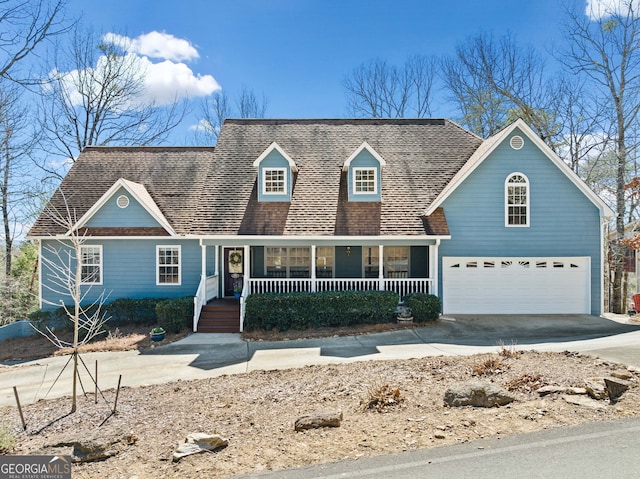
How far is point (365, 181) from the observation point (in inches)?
640

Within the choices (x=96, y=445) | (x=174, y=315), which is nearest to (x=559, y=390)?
(x=96, y=445)

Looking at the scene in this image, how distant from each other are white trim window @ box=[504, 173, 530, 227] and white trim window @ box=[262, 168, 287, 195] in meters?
8.52

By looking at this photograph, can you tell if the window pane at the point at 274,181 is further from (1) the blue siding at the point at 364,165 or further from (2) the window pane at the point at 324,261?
(2) the window pane at the point at 324,261

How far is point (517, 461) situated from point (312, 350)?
22.8 feet

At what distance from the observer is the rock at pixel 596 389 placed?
6.21 m

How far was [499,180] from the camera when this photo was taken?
15.2 meters

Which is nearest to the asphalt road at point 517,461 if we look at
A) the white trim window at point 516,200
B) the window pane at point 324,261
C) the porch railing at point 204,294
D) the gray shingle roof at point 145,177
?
the porch railing at point 204,294

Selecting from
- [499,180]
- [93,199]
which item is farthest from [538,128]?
[93,199]

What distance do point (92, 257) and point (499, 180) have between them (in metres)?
16.0

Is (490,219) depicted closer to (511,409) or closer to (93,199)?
(511,409)

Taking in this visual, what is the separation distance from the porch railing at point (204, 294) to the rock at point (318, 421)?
8949 mm

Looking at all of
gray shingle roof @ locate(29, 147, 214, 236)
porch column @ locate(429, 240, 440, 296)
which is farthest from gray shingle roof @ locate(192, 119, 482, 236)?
gray shingle roof @ locate(29, 147, 214, 236)

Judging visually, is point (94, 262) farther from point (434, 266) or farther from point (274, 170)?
point (434, 266)

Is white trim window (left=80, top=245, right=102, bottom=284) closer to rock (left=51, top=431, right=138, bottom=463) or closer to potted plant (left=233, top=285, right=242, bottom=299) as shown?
potted plant (left=233, top=285, right=242, bottom=299)
